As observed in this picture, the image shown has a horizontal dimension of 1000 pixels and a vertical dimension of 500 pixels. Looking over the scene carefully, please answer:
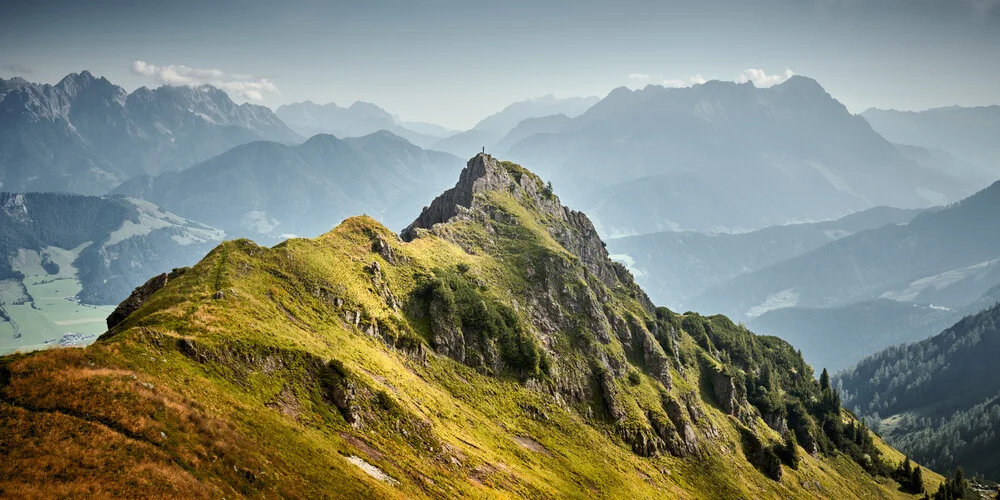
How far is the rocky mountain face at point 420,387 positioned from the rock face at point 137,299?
0.69m

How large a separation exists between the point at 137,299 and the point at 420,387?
47.7 m

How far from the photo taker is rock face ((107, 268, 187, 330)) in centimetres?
7975

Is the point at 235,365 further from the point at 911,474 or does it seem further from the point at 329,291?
the point at 911,474

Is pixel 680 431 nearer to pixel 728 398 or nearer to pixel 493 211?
pixel 728 398

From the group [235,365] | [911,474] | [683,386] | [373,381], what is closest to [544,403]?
[373,381]

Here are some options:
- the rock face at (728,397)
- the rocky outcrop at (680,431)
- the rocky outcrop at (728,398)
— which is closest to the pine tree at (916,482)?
the rocky outcrop at (728,398)

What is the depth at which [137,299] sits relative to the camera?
82.5 metres

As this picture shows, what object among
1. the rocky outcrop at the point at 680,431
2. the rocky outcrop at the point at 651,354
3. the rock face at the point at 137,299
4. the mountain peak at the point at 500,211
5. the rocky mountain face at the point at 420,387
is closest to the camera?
the rocky mountain face at the point at 420,387

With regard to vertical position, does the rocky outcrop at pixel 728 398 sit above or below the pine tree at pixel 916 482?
above

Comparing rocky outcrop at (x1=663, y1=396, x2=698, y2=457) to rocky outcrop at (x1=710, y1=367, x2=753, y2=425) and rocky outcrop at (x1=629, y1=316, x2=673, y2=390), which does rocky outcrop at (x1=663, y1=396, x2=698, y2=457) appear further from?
rocky outcrop at (x1=710, y1=367, x2=753, y2=425)

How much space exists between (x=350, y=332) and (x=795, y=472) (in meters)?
140

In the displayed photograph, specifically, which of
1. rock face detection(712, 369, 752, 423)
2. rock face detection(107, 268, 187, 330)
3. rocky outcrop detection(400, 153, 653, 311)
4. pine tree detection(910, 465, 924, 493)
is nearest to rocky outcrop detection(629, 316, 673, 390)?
rock face detection(712, 369, 752, 423)

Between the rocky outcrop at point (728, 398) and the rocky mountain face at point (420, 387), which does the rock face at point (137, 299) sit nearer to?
the rocky mountain face at point (420, 387)

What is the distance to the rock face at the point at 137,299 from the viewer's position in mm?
79750
